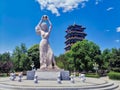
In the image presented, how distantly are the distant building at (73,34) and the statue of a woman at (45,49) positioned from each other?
185ft

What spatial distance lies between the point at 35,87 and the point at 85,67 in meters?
30.5

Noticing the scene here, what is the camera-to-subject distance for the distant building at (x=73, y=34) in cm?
8019

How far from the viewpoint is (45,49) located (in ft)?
74.7

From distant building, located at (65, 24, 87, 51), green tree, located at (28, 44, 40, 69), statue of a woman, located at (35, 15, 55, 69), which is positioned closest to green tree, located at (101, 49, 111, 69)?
green tree, located at (28, 44, 40, 69)

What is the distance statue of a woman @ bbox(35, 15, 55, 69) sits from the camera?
→ 885 inches

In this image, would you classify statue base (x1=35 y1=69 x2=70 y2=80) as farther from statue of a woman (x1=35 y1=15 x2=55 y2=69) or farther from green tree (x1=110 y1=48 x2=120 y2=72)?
green tree (x1=110 y1=48 x2=120 y2=72)

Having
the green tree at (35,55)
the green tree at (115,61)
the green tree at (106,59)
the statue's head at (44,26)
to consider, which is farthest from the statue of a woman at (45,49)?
the green tree at (106,59)

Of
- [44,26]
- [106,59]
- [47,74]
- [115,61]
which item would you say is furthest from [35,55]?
[47,74]

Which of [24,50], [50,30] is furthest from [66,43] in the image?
[50,30]

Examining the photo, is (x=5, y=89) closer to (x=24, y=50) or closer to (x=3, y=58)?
(x=24, y=50)

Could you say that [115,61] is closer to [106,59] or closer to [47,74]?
[106,59]

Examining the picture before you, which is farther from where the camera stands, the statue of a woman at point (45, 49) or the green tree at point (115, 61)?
the green tree at point (115, 61)

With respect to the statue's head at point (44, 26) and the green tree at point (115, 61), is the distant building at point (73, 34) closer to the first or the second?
the green tree at point (115, 61)

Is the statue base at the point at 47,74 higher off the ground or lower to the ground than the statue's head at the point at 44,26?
lower
